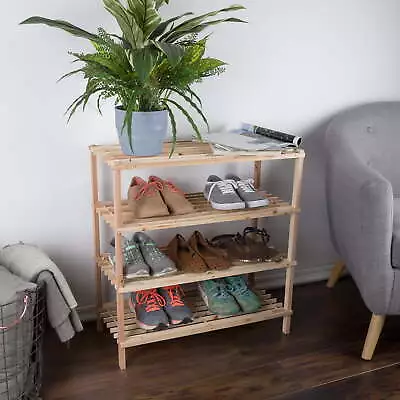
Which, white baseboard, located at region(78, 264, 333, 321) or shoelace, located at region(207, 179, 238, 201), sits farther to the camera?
white baseboard, located at region(78, 264, 333, 321)

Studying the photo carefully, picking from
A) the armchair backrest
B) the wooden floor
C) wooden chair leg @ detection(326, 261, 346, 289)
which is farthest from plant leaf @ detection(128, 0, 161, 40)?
wooden chair leg @ detection(326, 261, 346, 289)

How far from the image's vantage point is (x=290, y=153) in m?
1.98

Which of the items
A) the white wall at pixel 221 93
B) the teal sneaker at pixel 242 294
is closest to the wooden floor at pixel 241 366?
the teal sneaker at pixel 242 294

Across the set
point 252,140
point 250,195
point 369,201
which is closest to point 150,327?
point 250,195

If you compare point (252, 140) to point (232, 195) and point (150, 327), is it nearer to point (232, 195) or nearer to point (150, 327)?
point (232, 195)

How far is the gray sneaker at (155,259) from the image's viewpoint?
1.93 m

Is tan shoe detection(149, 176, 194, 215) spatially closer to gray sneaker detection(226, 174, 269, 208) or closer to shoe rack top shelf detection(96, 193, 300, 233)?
shoe rack top shelf detection(96, 193, 300, 233)

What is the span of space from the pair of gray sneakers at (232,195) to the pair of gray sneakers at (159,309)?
0.36 m

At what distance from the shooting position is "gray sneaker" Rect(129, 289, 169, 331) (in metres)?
1.95

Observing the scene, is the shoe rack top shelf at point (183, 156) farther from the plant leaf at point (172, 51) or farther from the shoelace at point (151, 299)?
the shoelace at point (151, 299)

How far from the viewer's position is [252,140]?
2062 mm

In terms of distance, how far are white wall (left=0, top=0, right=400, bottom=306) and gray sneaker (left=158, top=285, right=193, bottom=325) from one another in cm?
35

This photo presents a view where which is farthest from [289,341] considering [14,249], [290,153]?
[14,249]

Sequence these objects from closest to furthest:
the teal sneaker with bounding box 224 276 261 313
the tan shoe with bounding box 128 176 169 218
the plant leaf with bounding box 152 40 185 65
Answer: the plant leaf with bounding box 152 40 185 65, the tan shoe with bounding box 128 176 169 218, the teal sneaker with bounding box 224 276 261 313
